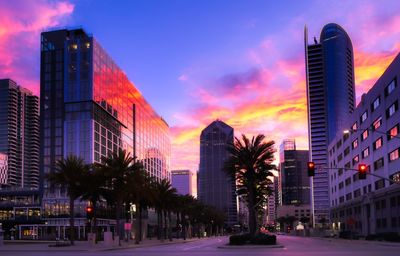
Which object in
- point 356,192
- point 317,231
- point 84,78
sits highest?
point 84,78

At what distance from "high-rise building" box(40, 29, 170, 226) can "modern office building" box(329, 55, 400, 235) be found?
52.6 meters

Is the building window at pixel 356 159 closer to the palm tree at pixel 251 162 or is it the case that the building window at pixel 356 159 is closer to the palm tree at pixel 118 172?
the palm tree at pixel 251 162

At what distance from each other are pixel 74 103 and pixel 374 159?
63569mm

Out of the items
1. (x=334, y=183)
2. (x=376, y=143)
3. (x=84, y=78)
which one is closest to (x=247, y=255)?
(x=376, y=143)

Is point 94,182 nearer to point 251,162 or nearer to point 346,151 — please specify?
point 251,162

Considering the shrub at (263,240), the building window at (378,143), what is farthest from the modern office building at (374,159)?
the shrub at (263,240)

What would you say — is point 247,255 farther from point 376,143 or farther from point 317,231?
point 317,231

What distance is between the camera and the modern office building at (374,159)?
262 ft

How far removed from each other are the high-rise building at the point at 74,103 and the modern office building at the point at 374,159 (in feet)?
173

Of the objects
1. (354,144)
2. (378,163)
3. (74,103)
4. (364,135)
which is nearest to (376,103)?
(378,163)

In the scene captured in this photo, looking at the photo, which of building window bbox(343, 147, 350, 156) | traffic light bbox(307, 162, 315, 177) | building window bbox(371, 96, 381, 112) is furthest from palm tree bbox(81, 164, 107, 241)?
building window bbox(343, 147, 350, 156)

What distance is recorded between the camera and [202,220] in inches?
6644

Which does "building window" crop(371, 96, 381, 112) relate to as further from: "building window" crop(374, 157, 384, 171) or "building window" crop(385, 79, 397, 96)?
"building window" crop(374, 157, 384, 171)

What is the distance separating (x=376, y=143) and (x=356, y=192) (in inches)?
824
